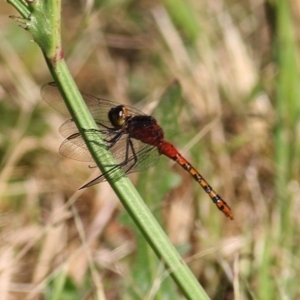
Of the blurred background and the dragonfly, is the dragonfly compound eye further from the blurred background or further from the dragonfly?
the blurred background

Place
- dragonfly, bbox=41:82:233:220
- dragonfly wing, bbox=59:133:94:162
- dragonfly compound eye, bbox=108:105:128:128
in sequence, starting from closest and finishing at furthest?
1. dragonfly wing, bbox=59:133:94:162
2. dragonfly, bbox=41:82:233:220
3. dragonfly compound eye, bbox=108:105:128:128

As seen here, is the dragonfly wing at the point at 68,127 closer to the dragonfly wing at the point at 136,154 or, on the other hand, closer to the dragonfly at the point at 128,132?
the dragonfly at the point at 128,132

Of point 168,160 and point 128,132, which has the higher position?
point 128,132

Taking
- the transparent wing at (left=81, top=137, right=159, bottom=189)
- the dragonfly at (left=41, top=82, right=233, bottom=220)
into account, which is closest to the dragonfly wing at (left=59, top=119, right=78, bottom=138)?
the dragonfly at (left=41, top=82, right=233, bottom=220)

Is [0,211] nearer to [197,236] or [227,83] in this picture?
[197,236]

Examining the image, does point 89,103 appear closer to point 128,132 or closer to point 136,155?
point 128,132

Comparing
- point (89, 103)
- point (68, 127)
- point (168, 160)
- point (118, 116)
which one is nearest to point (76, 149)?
point (68, 127)
